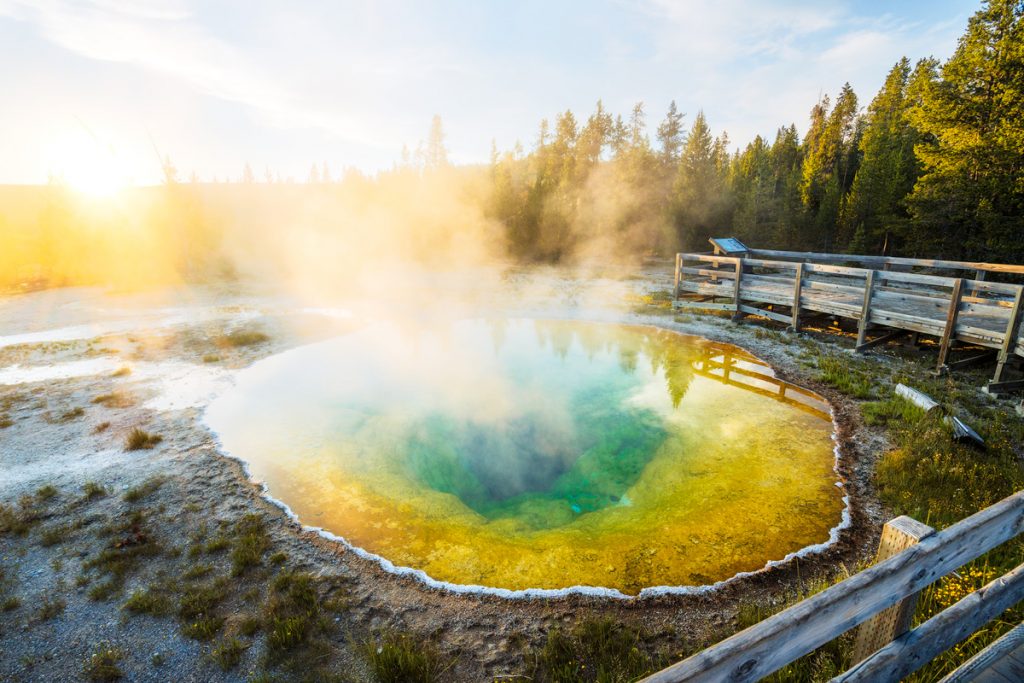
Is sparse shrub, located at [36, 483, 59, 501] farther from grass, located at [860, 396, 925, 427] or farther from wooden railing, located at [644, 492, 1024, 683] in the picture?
grass, located at [860, 396, 925, 427]

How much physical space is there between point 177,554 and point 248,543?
2.30ft

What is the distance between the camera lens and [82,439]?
7.56 meters

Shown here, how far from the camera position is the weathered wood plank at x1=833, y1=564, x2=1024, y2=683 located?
7.07ft

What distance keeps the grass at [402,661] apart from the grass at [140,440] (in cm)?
593

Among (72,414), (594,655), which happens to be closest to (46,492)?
(72,414)

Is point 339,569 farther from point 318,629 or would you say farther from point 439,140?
point 439,140

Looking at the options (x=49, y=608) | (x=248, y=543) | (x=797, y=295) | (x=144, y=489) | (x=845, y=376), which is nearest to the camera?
(x=49, y=608)

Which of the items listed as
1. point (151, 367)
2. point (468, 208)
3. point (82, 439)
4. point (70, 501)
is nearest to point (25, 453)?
point (82, 439)

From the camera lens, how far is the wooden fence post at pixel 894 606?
2.21 metres

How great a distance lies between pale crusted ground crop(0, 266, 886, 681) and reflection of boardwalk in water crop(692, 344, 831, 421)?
0.41 meters

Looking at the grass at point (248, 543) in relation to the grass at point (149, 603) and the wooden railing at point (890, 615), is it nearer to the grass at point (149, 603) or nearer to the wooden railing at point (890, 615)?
the grass at point (149, 603)

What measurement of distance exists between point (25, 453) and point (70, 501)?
2323 millimetres

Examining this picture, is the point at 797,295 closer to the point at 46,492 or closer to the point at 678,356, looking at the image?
the point at 678,356

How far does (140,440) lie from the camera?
24.1ft
